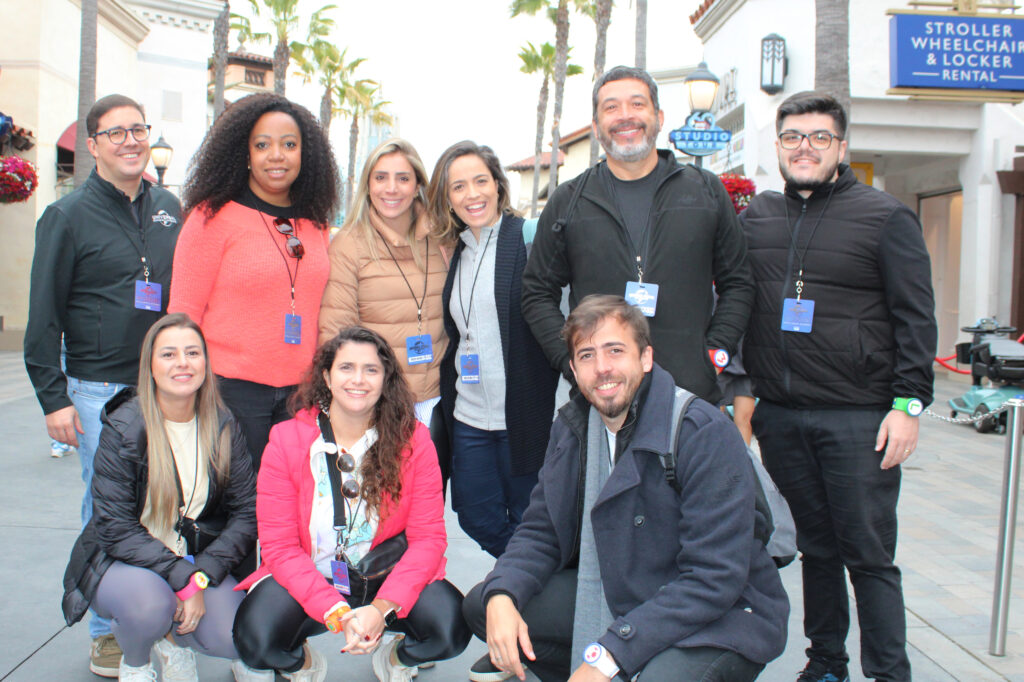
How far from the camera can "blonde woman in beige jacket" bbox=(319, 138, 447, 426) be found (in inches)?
132

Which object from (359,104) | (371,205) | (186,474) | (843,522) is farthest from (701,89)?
(359,104)

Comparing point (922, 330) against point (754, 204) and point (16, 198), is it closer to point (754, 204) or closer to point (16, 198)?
point (754, 204)

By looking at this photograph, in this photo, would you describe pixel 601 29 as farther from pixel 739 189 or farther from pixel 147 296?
pixel 147 296

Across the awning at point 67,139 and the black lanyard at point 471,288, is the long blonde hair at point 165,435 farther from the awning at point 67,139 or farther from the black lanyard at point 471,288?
the awning at point 67,139

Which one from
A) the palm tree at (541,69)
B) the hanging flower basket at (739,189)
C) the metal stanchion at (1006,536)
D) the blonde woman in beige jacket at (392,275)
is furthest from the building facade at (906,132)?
the palm tree at (541,69)

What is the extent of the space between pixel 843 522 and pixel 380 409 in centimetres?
178

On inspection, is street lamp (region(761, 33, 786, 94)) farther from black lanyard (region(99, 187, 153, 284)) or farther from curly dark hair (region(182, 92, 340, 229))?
black lanyard (region(99, 187, 153, 284))

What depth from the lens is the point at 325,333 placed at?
326 centimetres

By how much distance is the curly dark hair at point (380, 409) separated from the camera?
9.57ft

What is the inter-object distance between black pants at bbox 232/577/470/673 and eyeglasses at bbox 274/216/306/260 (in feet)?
4.11

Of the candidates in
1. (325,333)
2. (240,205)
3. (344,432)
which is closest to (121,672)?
(344,432)

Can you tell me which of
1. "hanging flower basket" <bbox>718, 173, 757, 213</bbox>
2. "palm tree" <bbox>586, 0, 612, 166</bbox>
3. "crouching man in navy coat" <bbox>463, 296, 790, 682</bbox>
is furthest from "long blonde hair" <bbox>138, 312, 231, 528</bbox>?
"palm tree" <bbox>586, 0, 612, 166</bbox>

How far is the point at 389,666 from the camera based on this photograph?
119 inches

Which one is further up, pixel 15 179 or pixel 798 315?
pixel 15 179
